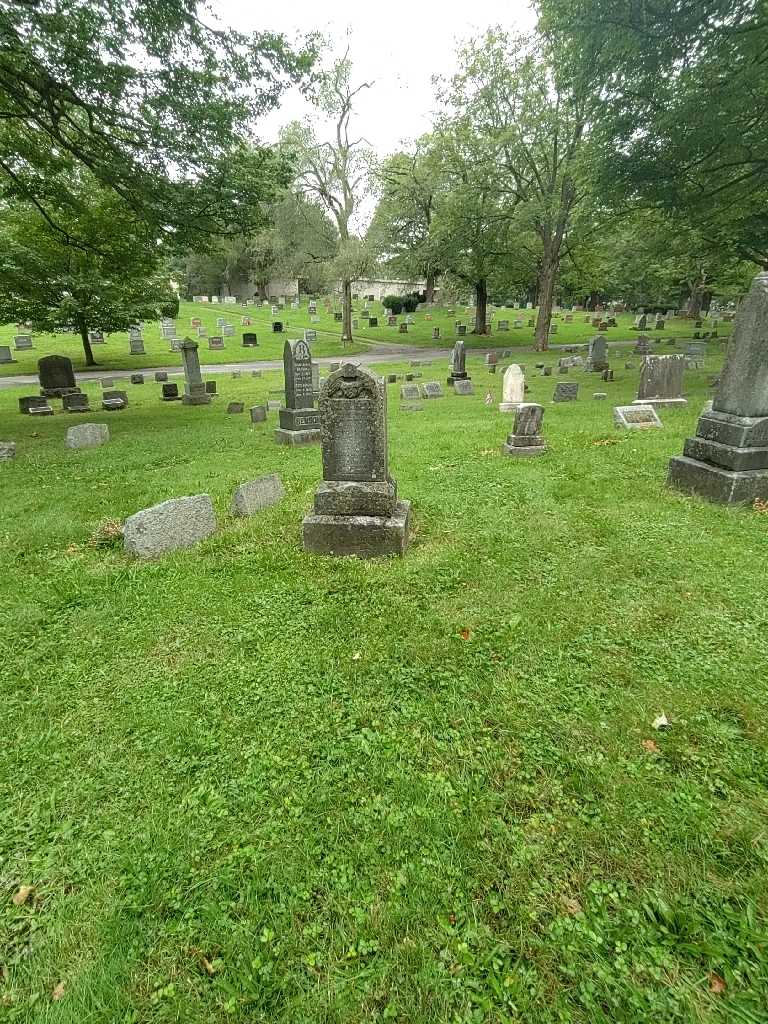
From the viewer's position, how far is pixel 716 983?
1763 millimetres

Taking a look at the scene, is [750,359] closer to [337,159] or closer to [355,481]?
[355,481]

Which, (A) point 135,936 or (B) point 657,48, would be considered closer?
(A) point 135,936

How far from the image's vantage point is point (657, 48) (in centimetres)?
1059

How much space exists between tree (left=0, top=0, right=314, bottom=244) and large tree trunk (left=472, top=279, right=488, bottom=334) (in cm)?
2605

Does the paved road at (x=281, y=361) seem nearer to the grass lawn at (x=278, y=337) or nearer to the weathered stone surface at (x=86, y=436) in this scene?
the grass lawn at (x=278, y=337)

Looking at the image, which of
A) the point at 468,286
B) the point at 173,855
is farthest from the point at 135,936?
the point at 468,286

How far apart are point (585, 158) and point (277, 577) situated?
638 inches

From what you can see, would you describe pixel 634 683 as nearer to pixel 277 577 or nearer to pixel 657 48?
pixel 277 577

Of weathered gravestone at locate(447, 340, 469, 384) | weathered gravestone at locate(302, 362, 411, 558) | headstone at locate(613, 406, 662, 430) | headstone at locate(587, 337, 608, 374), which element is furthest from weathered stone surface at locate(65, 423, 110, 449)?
headstone at locate(587, 337, 608, 374)

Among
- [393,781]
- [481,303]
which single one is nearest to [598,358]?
[481,303]

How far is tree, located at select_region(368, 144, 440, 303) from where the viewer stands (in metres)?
29.8

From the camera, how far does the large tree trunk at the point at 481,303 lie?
1352 inches

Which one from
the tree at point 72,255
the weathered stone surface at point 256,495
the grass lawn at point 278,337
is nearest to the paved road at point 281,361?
the grass lawn at point 278,337

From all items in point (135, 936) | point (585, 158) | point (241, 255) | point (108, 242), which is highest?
point (241, 255)
